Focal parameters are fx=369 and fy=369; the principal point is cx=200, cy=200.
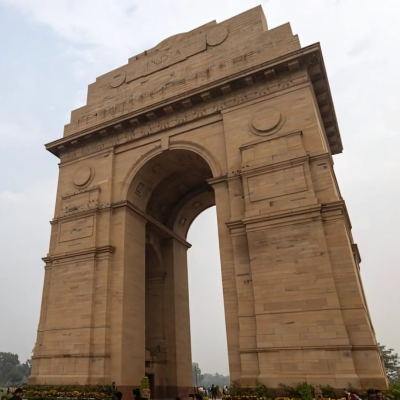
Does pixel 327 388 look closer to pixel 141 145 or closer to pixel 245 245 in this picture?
pixel 245 245

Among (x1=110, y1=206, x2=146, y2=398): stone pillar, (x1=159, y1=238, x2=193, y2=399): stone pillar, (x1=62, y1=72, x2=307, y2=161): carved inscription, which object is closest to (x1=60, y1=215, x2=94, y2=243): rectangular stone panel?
(x1=110, y1=206, x2=146, y2=398): stone pillar

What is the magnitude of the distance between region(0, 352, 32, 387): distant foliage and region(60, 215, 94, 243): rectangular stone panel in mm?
85735

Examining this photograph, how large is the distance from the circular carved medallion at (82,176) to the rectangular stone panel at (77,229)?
241cm

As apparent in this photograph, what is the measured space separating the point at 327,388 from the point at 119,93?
788 inches

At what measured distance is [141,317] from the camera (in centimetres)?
1927

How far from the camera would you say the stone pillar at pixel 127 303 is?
55.7ft

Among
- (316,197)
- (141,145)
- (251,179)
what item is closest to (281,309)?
(316,197)

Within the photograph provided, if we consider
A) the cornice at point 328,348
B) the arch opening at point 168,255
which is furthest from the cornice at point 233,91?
the cornice at point 328,348

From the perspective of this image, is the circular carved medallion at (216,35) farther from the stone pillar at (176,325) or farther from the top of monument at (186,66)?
the stone pillar at (176,325)

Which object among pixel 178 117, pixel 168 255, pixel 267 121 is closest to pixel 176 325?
pixel 168 255

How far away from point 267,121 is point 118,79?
11.9 meters

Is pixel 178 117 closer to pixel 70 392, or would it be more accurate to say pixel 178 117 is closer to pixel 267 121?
pixel 267 121

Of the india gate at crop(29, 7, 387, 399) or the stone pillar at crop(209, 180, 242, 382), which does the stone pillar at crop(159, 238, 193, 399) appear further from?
the stone pillar at crop(209, 180, 242, 382)

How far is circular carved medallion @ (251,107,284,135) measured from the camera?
17.4 m
